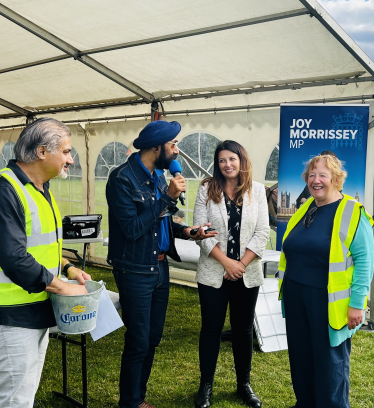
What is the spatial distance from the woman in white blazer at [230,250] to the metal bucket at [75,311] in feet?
3.20

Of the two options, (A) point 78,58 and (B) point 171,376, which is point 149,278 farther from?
(A) point 78,58

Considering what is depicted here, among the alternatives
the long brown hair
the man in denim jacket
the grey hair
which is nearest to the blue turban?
the man in denim jacket

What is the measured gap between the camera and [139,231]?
2.30m

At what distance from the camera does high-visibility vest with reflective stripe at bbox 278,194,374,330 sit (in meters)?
2.17

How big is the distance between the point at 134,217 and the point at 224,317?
990 millimetres

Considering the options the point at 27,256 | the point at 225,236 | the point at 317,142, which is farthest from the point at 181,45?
the point at 27,256

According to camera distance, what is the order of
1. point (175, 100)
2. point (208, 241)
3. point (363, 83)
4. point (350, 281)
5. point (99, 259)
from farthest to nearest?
point (99, 259), point (175, 100), point (363, 83), point (208, 241), point (350, 281)

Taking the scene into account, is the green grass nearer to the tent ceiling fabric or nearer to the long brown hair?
the long brown hair

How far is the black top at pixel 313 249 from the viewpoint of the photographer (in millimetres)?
2246

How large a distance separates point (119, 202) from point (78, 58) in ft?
11.1

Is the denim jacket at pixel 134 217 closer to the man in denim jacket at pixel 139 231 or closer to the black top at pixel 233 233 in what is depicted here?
the man in denim jacket at pixel 139 231

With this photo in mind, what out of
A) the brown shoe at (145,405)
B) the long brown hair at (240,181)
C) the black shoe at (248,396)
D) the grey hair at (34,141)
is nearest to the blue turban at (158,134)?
the long brown hair at (240,181)

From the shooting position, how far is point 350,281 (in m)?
2.21

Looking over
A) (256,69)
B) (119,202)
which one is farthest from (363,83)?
(119,202)
